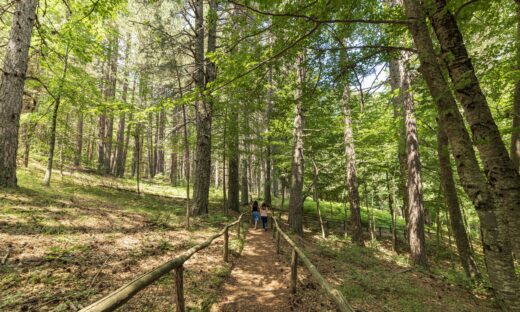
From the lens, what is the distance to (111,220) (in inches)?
343

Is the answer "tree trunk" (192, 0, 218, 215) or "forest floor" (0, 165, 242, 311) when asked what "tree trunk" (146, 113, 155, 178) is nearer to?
"tree trunk" (192, 0, 218, 215)

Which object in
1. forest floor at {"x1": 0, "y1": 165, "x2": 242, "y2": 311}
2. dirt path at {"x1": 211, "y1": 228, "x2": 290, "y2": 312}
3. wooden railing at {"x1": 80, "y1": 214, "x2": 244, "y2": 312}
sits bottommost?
dirt path at {"x1": 211, "y1": 228, "x2": 290, "y2": 312}

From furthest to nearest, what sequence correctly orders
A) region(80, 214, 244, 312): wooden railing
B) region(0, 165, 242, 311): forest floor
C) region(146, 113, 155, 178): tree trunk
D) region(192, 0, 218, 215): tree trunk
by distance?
region(146, 113, 155, 178): tree trunk, region(192, 0, 218, 215): tree trunk, region(0, 165, 242, 311): forest floor, region(80, 214, 244, 312): wooden railing

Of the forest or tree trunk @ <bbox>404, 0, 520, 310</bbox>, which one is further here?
the forest

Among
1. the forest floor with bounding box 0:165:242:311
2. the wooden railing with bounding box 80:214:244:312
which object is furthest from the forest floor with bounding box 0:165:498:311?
the wooden railing with bounding box 80:214:244:312

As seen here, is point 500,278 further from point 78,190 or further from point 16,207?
point 78,190

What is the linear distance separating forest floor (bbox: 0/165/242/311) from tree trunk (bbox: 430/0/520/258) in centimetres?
487

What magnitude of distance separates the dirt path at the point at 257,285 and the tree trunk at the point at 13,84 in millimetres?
8308

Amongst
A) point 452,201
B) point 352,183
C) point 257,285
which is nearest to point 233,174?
point 352,183

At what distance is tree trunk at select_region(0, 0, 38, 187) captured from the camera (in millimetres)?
7965

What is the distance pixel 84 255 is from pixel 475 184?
737cm

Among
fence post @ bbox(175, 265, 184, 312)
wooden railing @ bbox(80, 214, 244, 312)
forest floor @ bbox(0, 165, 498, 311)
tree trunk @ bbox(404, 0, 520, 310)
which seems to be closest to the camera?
wooden railing @ bbox(80, 214, 244, 312)

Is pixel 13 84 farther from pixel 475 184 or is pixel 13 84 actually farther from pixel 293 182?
pixel 475 184

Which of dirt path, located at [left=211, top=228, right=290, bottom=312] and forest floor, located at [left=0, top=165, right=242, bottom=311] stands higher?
forest floor, located at [left=0, top=165, right=242, bottom=311]
